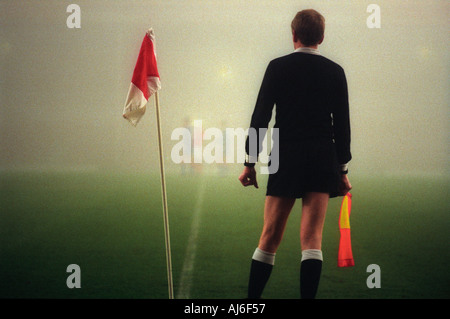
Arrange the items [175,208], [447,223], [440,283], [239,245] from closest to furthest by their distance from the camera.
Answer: [440,283]
[239,245]
[447,223]
[175,208]

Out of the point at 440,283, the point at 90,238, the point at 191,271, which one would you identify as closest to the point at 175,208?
the point at 90,238

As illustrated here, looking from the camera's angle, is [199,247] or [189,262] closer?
[189,262]

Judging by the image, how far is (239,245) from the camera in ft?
17.0

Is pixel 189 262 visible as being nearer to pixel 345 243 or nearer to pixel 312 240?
pixel 345 243

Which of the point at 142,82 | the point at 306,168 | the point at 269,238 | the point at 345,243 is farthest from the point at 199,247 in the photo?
the point at 306,168

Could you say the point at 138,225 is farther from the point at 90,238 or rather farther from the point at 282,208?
the point at 282,208

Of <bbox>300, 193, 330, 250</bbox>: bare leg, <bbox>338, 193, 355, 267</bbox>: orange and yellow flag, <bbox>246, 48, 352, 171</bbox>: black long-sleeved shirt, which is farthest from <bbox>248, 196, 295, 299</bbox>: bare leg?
<bbox>338, 193, 355, 267</bbox>: orange and yellow flag

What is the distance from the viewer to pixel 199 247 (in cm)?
509

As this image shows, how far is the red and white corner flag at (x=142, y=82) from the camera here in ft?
11.2

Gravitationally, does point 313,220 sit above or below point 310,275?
above

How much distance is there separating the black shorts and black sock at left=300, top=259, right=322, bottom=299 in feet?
1.20

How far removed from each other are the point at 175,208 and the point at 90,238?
2369 millimetres

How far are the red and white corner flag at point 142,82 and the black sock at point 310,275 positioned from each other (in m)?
1.47

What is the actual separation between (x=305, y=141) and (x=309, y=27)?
636 mm
